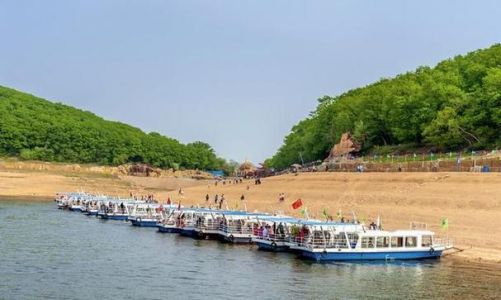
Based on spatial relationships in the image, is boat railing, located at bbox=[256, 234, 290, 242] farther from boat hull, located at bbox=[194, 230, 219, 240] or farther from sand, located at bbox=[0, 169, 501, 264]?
sand, located at bbox=[0, 169, 501, 264]

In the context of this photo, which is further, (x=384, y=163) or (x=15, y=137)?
(x=15, y=137)

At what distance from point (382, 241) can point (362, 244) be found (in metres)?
1.55

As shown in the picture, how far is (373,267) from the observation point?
48.9 m

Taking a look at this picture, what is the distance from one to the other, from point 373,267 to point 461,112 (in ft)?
198

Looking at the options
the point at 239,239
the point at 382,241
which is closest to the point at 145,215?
the point at 239,239

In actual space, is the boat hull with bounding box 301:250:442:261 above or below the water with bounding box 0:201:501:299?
above

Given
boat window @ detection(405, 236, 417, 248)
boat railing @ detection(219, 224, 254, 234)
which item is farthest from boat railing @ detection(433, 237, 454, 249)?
boat railing @ detection(219, 224, 254, 234)

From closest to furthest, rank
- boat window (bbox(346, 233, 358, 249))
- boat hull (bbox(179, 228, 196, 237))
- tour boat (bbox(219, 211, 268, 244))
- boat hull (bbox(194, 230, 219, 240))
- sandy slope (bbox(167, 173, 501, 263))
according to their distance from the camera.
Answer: boat window (bbox(346, 233, 358, 249)) < sandy slope (bbox(167, 173, 501, 263)) < tour boat (bbox(219, 211, 268, 244)) < boat hull (bbox(194, 230, 219, 240)) < boat hull (bbox(179, 228, 196, 237))

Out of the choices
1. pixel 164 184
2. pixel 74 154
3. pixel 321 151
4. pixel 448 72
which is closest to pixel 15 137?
pixel 74 154

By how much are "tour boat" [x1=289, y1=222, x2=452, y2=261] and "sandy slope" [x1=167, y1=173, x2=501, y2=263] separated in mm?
2738

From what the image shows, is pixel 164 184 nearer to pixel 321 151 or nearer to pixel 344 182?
pixel 321 151

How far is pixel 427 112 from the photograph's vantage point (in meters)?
110

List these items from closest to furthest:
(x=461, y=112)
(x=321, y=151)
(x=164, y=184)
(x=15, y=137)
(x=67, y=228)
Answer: (x=67, y=228) → (x=461, y=112) → (x=321, y=151) → (x=164, y=184) → (x=15, y=137)

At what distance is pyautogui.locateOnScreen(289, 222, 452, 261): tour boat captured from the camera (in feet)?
166
